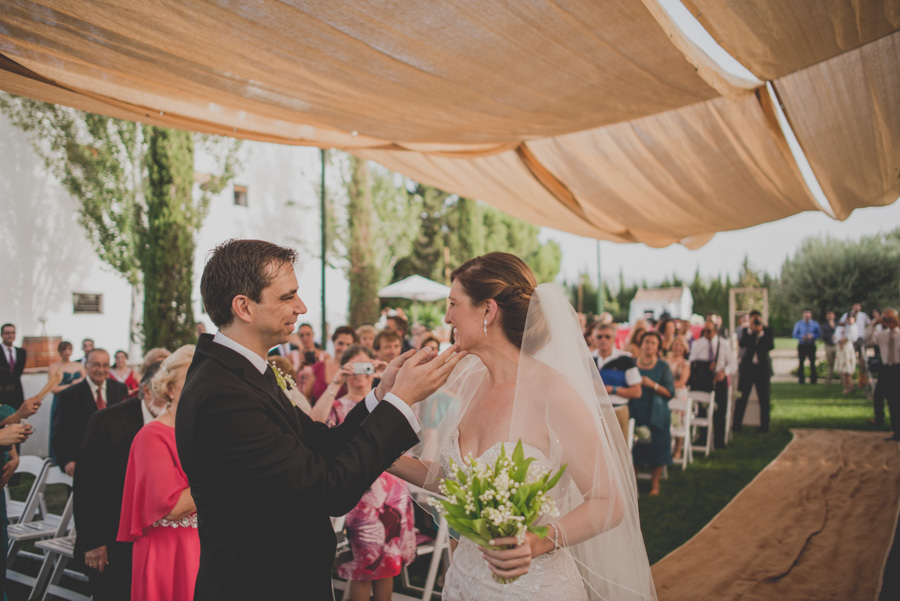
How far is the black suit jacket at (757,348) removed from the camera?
10.8 m

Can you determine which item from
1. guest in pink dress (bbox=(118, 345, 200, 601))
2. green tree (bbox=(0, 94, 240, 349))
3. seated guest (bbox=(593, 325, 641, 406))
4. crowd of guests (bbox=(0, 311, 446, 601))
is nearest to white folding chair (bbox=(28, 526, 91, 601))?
crowd of guests (bbox=(0, 311, 446, 601))

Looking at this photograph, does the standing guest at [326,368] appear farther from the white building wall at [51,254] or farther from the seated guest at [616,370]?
the white building wall at [51,254]

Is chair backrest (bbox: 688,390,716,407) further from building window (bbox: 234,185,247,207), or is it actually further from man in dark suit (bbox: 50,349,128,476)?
building window (bbox: 234,185,247,207)

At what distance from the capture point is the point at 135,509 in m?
2.88

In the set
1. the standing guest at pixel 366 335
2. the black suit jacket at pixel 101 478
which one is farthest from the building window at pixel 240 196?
the black suit jacket at pixel 101 478

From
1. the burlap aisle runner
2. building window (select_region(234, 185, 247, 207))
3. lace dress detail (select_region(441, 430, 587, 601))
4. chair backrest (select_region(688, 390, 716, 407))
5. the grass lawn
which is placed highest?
building window (select_region(234, 185, 247, 207))

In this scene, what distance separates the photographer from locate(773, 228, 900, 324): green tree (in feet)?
95.1

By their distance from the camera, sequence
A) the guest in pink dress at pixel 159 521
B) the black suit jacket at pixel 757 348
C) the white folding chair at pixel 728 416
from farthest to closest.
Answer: the black suit jacket at pixel 757 348 < the white folding chair at pixel 728 416 < the guest in pink dress at pixel 159 521

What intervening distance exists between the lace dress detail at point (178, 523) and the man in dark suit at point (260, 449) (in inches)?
47.1

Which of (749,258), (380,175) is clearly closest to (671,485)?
(380,175)

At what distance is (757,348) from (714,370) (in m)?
1.68

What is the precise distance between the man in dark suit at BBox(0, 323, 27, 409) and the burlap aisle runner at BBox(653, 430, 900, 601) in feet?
26.0

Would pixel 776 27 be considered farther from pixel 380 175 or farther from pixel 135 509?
pixel 380 175

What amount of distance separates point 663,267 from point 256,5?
4347cm
